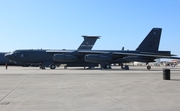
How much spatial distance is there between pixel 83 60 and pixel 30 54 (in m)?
8.93

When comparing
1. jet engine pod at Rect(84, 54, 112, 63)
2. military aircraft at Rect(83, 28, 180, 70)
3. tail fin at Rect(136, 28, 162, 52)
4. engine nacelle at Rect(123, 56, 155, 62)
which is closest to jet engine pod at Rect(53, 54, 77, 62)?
jet engine pod at Rect(84, 54, 112, 63)

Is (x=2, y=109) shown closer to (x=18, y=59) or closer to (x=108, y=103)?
(x=108, y=103)

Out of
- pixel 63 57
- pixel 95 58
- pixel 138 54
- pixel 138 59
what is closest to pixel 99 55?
pixel 95 58

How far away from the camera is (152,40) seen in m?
40.7

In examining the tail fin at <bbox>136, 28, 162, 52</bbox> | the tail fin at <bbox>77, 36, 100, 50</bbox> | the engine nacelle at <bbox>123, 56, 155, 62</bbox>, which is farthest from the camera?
the tail fin at <bbox>77, 36, 100, 50</bbox>

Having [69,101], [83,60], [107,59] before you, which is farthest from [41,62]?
[69,101]

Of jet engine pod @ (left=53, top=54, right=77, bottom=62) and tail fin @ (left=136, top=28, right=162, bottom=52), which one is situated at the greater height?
tail fin @ (left=136, top=28, right=162, bottom=52)

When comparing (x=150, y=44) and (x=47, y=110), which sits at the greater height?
(x=150, y=44)

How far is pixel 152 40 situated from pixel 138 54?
3834mm

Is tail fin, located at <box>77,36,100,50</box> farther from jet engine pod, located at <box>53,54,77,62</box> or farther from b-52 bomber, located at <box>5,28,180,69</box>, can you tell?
jet engine pod, located at <box>53,54,77,62</box>

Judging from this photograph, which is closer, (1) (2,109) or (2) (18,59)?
(1) (2,109)

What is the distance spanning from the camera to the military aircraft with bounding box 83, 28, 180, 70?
128 feet

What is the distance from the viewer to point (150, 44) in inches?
1604

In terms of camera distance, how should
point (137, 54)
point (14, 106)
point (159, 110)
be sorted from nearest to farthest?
point (159, 110), point (14, 106), point (137, 54)
